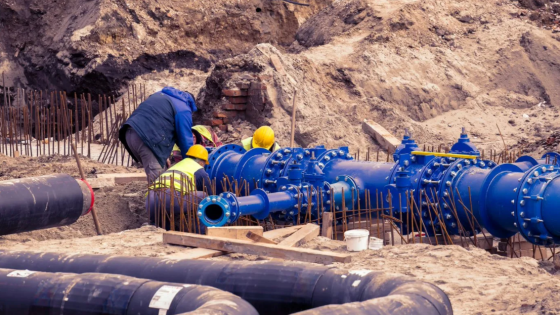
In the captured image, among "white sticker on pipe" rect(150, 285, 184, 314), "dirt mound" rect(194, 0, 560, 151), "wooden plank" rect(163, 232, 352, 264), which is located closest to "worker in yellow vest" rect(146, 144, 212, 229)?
"wooden plank" rect(163, 232, 352, 264)

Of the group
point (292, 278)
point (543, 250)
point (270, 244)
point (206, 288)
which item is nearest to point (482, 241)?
point (543, 250)

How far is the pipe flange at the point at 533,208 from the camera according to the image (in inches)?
196

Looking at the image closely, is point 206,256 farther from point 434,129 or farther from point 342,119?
point 434,129

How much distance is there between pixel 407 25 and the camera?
13.9 metres

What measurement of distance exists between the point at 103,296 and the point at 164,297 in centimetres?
29

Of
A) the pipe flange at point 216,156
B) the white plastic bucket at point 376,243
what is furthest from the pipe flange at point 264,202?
the pipe flange at point 216,156

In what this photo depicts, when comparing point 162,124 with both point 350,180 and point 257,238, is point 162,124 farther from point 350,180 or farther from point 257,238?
point 257,238

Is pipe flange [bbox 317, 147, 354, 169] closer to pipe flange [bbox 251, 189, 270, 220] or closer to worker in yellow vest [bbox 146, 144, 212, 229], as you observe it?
pipe flange [bbox 251, 189, 270, 220]

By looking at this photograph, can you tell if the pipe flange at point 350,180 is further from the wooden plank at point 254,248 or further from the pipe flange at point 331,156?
the wooden plank at point 254,248

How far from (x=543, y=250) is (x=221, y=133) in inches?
233

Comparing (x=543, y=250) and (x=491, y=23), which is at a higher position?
(x=491, y=23)

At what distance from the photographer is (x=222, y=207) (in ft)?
18.2

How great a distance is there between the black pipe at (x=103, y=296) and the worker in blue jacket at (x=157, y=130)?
468 cm

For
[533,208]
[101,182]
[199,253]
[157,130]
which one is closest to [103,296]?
[199,253]
